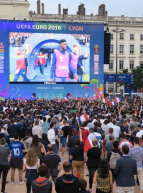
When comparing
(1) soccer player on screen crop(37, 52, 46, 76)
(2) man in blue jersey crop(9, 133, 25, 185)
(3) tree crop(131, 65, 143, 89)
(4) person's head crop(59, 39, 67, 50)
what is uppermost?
(4) person's head crop(59, 39, 67, 50)

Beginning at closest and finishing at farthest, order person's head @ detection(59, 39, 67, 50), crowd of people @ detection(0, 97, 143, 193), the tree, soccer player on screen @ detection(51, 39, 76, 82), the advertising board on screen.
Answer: crowd of people @ detection(0, 97, 143, 193) < the advertising board on screen < soccer player on screen @ detection(51, 39, 76, 82) < person's head @ detection(59, 39, 67, 50) < the tree

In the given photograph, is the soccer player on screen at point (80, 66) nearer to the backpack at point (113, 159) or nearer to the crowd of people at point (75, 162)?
the crowd of people at point (75, 162)

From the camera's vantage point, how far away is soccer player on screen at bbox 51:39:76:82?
37.9 metres

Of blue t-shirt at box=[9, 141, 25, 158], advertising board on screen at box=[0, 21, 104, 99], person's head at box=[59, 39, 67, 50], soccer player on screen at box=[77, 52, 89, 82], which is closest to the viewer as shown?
blue t-shirt at box=[9, 141, 25, 158]

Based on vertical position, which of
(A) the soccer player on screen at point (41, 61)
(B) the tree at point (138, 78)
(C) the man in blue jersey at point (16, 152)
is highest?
(A) the soccer player on screen at point (41, 61)

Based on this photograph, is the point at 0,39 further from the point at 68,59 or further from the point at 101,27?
the point at 101,27

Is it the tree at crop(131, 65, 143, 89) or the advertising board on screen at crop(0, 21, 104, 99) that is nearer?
the advertising board on screen at crop(0, 21, 104, 99)

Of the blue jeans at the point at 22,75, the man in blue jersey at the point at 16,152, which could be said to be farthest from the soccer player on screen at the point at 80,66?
the man in blue jersey at the point at 16,152

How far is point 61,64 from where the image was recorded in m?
37.9

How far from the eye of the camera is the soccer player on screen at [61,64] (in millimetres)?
37875

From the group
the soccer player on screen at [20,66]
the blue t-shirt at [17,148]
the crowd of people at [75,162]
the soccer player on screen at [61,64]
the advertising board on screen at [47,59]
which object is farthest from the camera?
the soccer player on screen at [61,64]

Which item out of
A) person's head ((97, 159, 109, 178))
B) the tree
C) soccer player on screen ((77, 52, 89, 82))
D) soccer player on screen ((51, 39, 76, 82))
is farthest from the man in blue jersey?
the tree

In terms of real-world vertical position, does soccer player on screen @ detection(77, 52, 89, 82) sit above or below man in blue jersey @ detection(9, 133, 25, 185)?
above

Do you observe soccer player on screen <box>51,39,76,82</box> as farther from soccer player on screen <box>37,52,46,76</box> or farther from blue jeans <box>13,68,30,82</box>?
blue jeans <box>13,68,30,82</box>
